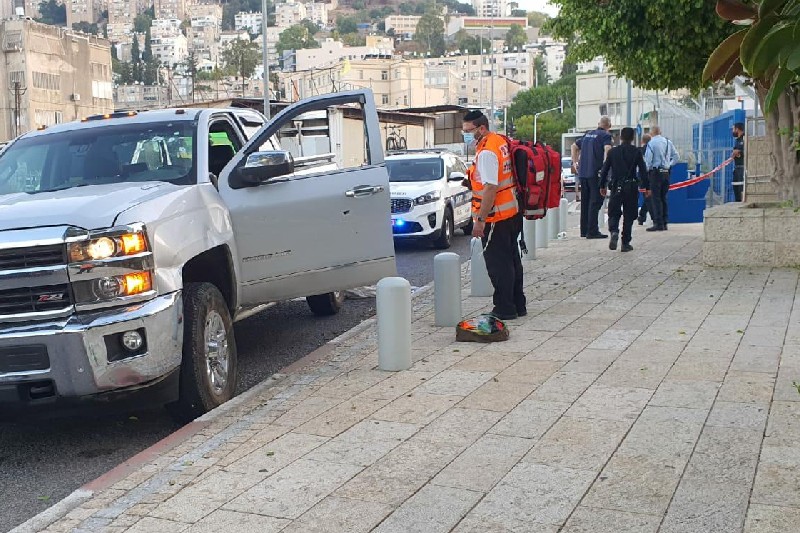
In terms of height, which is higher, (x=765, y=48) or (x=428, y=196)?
(x=765, y=48)

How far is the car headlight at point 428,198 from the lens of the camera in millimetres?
17422

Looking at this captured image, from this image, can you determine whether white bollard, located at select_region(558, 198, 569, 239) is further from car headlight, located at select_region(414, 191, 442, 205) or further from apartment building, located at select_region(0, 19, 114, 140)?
apartment building, located at select_region(0, 19, 114, 140)

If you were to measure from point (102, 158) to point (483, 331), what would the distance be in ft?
10.6

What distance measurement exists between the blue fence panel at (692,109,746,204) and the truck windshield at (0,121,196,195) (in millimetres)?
15513

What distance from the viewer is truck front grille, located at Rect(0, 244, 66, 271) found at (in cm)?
570

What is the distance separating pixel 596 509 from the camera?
179 inches

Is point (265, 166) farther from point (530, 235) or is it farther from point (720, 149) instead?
point (720, 149)

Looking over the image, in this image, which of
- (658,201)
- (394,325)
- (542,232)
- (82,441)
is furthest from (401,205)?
(82,441)

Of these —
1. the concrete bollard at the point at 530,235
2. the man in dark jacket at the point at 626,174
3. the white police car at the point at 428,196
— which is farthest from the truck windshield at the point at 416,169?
the man in dark jacket at the point at 626,174

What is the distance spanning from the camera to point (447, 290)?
30.8 feet

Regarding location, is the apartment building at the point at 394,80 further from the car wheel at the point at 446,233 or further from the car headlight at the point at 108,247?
the car headlight at the point at 108,247

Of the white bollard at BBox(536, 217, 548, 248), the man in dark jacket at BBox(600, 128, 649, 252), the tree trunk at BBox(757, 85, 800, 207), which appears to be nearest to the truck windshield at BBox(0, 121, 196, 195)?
the tree trunk at BBox(757, 85, 800, 207)

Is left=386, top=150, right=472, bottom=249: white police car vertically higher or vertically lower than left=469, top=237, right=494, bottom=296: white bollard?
higher

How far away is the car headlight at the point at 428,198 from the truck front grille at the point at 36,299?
11890mm
